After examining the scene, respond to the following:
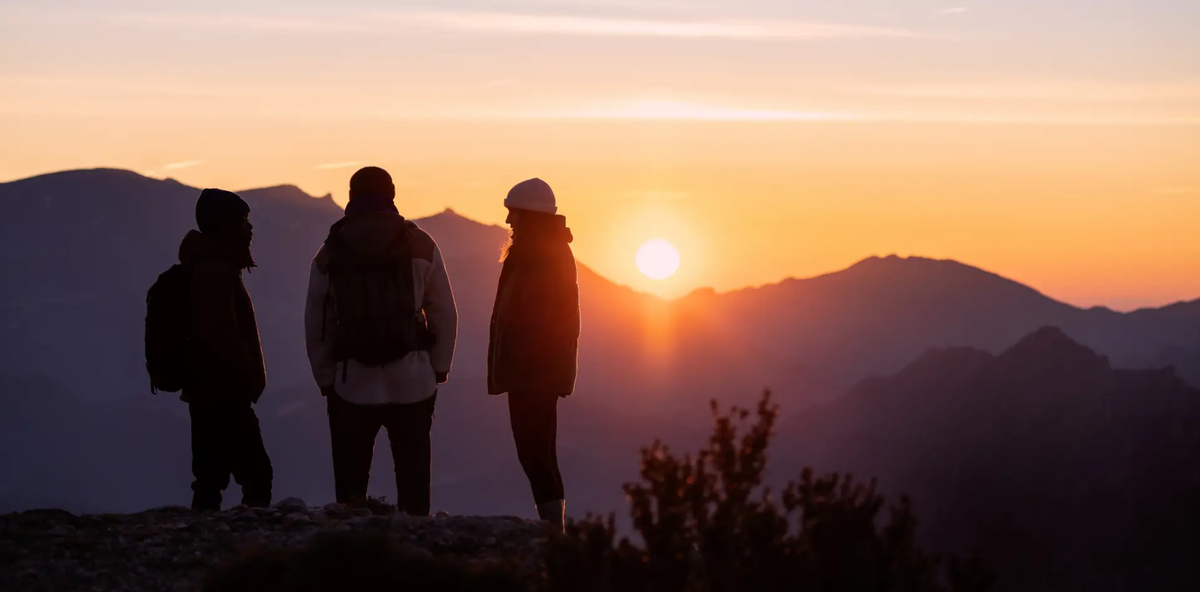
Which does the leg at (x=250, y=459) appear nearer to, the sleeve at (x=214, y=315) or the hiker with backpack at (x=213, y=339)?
the hiker with backpack at (x=213, y=339)

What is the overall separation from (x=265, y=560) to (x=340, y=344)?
7.70 feet

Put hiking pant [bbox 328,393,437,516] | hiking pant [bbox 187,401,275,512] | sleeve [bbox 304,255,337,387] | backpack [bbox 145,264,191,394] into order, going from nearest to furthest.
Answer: sleeve [bbox 304,255,337,387], hiking pant [bbox 328,393,437,516], backpack [bbox 145,264,191,394], hiking pant [bbox 187,401,275,512]

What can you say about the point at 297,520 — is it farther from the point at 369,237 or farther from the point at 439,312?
the point at 369,237

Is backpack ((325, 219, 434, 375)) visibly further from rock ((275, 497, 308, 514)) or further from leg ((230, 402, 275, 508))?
rock ((275, 497, 308, 514))

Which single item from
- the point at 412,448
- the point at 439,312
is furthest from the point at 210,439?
the point at 439,312

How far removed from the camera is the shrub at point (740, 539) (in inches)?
206

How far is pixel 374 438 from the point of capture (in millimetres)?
8688

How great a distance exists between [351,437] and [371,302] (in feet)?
2.93

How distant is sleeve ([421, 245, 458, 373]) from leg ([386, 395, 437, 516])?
28 centimetres

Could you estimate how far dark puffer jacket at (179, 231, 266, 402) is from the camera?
881 centimetres

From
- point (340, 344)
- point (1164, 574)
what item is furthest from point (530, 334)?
point (1164, 574)

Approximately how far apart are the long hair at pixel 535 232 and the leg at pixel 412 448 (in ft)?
3.69

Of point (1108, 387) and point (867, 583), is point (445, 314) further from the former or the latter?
point (1108, 387)

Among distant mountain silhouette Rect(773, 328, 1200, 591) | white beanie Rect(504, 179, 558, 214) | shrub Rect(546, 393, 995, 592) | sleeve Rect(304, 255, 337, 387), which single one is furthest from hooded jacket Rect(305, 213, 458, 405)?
distant mountain silhouette Rect(773, 328, 1200, 591)
